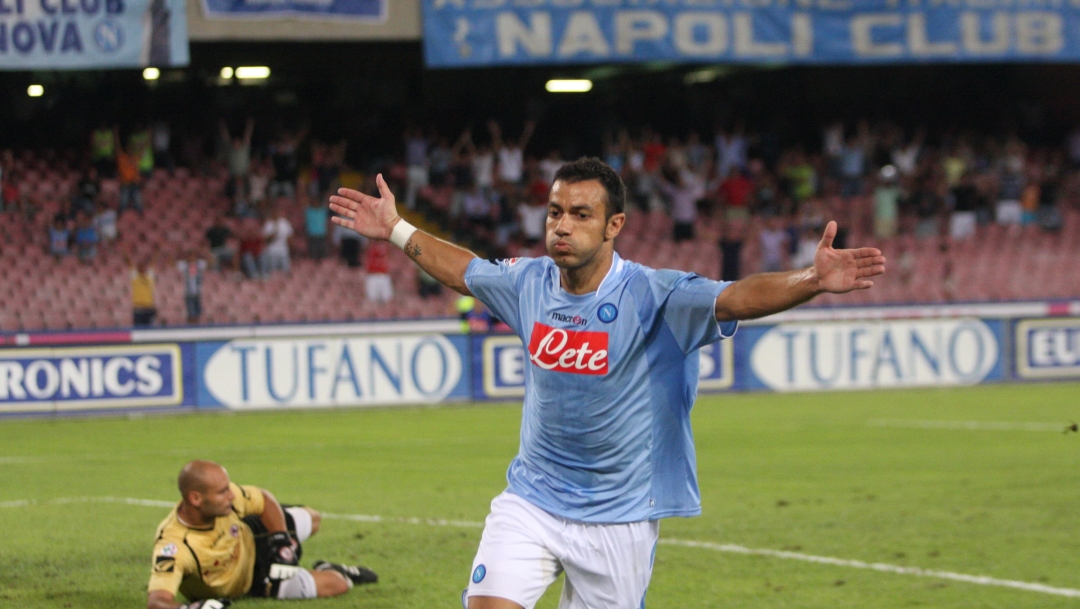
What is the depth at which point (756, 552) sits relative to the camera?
8953mm

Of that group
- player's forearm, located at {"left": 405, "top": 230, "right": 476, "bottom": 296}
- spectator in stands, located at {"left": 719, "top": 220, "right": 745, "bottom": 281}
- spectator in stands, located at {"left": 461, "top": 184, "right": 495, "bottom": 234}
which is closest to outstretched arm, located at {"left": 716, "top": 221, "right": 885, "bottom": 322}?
player's forearm, located at {"left": 405, "top": 230, "right": 476, "bottom": 296}

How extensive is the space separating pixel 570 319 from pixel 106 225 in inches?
804

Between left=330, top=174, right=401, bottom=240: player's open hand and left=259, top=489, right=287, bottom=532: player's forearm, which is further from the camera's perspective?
left=259, top=489, right=287, bottom=532: player's forearm

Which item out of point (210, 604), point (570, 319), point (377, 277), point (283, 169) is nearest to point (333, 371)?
point (377, 277)

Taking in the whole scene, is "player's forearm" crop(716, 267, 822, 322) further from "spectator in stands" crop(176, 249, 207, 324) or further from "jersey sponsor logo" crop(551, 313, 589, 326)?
"spectator in stands" crop(176, 249, 207, 324)

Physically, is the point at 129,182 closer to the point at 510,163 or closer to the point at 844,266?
the point at 510,163

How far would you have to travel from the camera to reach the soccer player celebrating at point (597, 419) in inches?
189

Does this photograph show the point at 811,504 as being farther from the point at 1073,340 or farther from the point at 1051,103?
the point at 1051,103

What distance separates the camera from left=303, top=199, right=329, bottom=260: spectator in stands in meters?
24.3

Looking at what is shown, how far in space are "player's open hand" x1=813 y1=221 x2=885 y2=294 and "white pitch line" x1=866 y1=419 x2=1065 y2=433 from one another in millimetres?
12082

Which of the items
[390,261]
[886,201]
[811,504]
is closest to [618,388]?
[811,504]

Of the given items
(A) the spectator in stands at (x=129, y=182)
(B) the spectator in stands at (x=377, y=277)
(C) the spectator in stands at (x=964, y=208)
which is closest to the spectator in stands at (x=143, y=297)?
(A) the spectator in stands at (x=129, y=182)

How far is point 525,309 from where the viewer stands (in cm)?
512

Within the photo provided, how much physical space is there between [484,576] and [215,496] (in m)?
2.68
